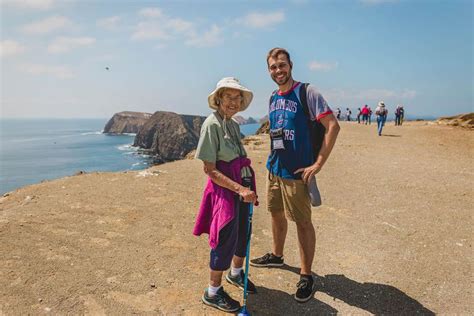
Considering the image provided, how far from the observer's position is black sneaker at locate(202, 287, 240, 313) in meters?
4.01

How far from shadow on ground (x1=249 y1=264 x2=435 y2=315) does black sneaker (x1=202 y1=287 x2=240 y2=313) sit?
0.98 feet

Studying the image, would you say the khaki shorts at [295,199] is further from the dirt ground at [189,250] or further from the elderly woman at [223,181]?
the dirt ground at [189,250]

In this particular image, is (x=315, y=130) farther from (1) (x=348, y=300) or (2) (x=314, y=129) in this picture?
(1) (x=348, y=300)

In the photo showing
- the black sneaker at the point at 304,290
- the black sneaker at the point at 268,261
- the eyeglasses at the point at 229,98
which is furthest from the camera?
the black sneaker at the point at 268,261

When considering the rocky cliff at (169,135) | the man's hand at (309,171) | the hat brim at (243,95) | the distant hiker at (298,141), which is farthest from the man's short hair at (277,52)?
the rocky cliff at (169,135)

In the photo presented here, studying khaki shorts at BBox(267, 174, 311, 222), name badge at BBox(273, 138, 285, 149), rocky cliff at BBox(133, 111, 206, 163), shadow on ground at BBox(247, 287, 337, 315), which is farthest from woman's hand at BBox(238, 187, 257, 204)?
rocky cliff at BBox(133, 111, 206, 163)

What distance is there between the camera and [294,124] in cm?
416

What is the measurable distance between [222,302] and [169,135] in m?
123

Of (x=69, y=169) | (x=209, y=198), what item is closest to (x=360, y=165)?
(x=209, y=198)

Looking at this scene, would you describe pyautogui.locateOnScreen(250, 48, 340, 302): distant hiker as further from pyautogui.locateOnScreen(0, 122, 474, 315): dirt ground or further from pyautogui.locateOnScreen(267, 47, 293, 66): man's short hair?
pyautogui.locateOnScreen(0, 122, 474, 315): dirt ground

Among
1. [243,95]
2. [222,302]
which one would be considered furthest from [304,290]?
[243,95]

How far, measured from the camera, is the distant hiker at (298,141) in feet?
13.2

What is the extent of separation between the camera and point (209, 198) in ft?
13.1

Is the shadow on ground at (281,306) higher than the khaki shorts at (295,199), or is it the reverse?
the khaki shorts at (295,199)
